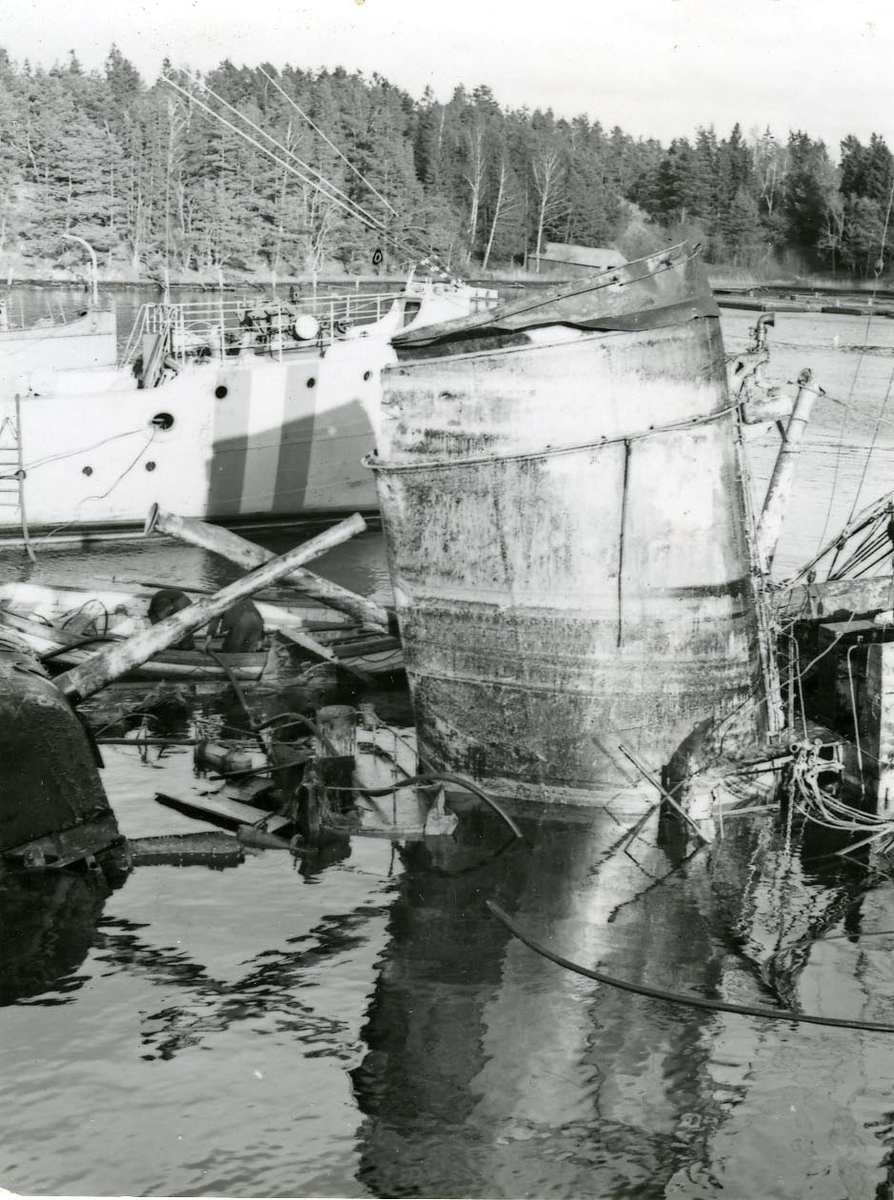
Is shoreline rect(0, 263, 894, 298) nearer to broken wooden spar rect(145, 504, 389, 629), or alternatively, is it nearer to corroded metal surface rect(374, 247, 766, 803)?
broken wooden spar rect(145, 504, 389, 629)

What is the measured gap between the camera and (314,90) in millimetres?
94125

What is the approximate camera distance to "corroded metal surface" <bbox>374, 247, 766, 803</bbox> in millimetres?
10922

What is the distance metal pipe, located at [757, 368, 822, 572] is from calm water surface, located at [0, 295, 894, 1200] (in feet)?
9.13

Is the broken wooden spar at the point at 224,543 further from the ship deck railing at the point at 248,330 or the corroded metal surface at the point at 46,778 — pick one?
the ship deck railing at the point at 248,330

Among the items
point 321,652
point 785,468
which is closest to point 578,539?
point 785,468

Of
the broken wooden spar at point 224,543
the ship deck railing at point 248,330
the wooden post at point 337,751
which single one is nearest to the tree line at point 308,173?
the ship deck railing at point 248,330

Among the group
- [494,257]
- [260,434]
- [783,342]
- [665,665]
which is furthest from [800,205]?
[665,665]

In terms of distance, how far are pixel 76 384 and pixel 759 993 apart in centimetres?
2619

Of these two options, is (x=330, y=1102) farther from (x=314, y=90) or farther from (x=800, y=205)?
(x=314, y=90)

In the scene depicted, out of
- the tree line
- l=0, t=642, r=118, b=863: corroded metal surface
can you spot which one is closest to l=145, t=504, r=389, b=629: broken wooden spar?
l=0, t=642, r=118, b=863: corroded metal surface

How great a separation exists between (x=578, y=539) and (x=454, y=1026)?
4321mm

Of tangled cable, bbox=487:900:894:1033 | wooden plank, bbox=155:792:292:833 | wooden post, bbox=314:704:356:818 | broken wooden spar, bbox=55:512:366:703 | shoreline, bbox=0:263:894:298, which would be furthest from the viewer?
shoreline, bbox=0:263:894:298

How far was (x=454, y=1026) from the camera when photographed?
8.37 metres

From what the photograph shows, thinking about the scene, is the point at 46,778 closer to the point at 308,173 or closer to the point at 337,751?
the point at 337,751
